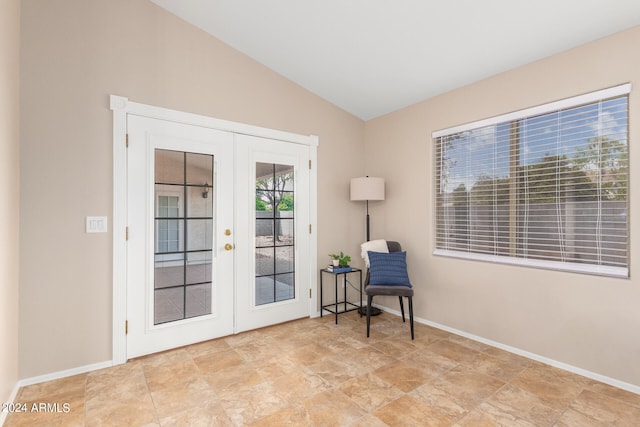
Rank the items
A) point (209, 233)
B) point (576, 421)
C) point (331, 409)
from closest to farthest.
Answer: point (576, 421) → point (331, 409) → point (209, 233)

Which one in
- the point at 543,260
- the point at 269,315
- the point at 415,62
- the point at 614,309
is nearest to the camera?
the point at 614,309

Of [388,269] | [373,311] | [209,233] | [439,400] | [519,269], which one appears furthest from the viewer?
[373,311]

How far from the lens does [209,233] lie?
3.05 m

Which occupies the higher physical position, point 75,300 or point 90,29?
point 90,29

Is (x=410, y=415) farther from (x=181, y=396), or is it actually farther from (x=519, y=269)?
(x=519, y=269)

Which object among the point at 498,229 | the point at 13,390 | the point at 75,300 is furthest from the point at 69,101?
the point at 498,229

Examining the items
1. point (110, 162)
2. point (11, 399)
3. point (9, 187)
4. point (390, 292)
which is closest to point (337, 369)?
point (390, 292)

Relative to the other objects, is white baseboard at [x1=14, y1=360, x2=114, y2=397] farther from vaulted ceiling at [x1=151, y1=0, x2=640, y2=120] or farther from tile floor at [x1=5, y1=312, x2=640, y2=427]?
vaulted ceiling at [x1=151, y1=0, x2=640, y2=120]

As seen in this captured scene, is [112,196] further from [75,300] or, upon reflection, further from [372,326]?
[372,326]

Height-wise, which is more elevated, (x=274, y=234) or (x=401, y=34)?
(x=401, y=34)

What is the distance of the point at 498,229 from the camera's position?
299 centimetres

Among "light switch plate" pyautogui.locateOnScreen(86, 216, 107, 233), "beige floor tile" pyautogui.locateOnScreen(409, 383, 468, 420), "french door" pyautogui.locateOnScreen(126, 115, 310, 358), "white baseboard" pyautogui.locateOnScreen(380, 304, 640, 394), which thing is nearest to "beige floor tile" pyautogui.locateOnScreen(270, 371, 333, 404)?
"beige floor tile" pyautogui.locateOnScreen(409, 383, 468, 420)

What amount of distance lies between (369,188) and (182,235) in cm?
206

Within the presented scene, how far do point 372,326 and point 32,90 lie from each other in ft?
11.7
